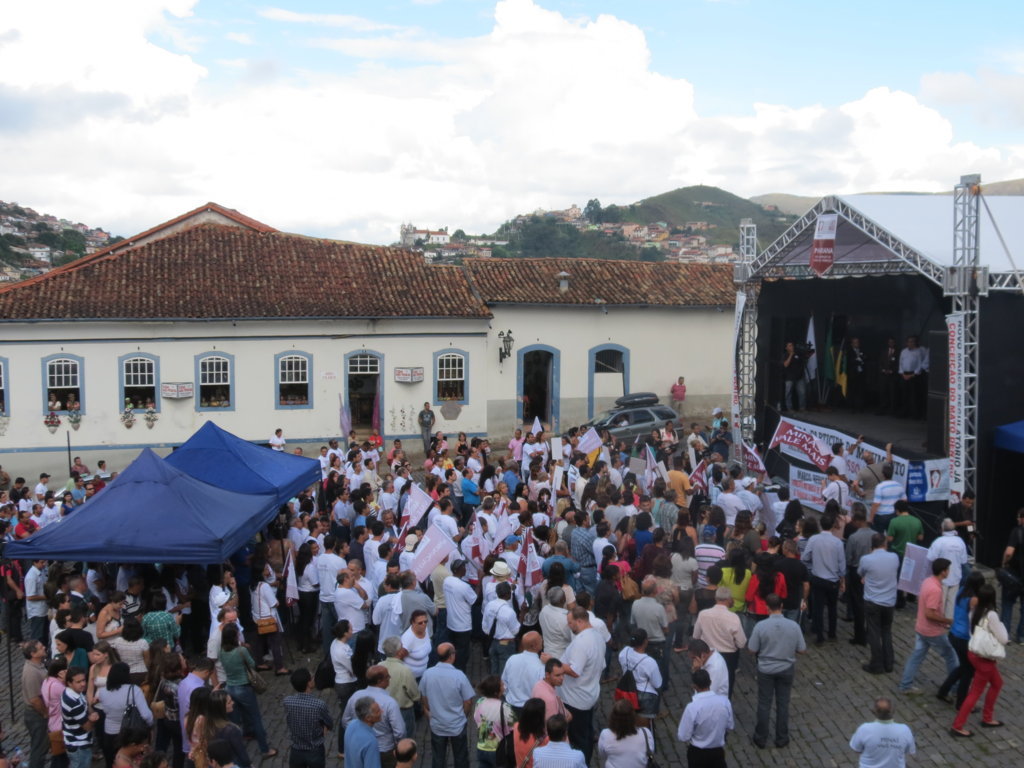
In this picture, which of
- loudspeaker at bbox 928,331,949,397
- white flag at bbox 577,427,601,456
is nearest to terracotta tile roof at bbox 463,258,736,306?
white flag at bbox 577,427,601,456

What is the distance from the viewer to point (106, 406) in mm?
22094

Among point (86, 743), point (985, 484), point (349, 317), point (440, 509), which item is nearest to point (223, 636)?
point (86, 743)

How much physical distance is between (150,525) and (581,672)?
524 cm

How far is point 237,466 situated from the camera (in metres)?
12.4

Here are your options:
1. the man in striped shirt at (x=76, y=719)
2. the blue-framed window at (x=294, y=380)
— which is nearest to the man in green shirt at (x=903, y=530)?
the man in striped shirt at (x=76, y=719)

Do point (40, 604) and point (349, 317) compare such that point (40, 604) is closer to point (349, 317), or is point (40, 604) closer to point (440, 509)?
point (440, 509)

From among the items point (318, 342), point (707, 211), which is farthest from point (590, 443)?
point (707, 211)

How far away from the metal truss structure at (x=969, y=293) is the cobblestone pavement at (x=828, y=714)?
3396 millimetres

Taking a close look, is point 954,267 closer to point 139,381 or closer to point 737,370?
point 737,370

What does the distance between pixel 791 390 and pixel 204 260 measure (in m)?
15.2

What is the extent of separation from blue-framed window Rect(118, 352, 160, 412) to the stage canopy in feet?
60.1

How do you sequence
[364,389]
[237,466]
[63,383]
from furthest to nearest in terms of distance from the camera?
[364,389]
[63,383]
[237,466]

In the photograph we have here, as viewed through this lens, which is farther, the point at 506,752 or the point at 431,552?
the point at 431,552

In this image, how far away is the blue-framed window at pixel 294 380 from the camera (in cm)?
2325
